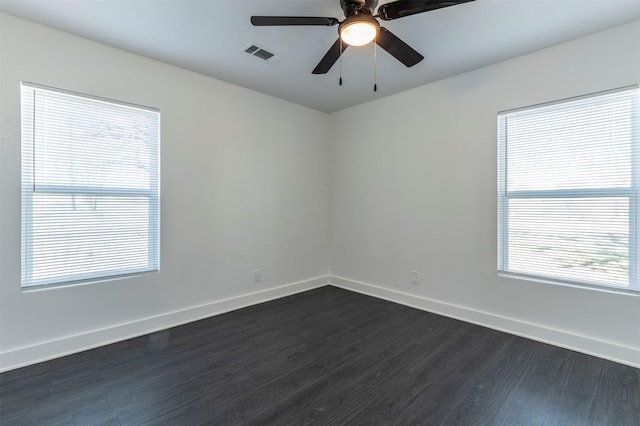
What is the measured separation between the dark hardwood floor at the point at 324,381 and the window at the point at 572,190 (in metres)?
0.74

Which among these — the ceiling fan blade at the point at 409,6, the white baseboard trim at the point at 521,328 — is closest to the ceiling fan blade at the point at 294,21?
the ceiling fan blade at the point at 409,6

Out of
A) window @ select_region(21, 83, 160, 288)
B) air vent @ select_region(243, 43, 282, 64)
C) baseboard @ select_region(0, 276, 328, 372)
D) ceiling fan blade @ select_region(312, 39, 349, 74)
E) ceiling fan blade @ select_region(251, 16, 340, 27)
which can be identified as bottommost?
baseboard @ select_region(0, 276, 328, 372)

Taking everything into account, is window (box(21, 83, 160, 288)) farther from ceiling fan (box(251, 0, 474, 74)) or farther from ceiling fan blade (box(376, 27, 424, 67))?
ceiling fan blade (box(376, 27, 424, 67))

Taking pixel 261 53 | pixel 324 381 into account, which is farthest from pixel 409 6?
pixel 324 381

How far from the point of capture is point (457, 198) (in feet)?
10.5

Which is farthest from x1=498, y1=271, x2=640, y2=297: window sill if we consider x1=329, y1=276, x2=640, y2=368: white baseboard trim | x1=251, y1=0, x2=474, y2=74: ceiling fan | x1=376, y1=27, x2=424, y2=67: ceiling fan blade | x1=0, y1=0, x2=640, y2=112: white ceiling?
x1=251, y1=0, x2=474, y2=74: ceiling fan

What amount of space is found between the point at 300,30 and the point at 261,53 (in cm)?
53

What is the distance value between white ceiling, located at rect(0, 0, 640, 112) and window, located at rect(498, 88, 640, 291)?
0.62 m

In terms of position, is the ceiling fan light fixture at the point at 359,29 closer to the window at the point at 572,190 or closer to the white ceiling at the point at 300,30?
the white ceiling at the point at 300,30

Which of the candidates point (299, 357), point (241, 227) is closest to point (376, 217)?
point (241, 227)

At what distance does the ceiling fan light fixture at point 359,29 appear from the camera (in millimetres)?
1722

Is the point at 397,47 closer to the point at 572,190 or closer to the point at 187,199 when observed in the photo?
the point at 572,190

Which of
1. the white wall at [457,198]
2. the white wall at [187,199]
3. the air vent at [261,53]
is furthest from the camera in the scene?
the air vent at [261,53]

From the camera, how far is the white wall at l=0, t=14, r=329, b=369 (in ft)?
7.29
